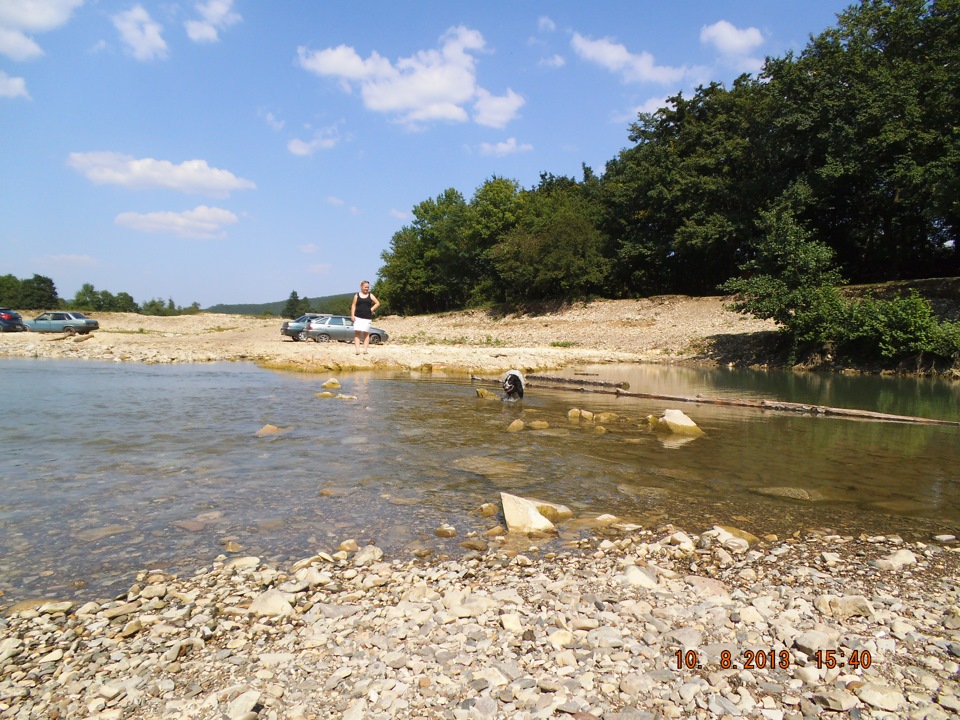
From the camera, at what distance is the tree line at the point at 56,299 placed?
7631cm

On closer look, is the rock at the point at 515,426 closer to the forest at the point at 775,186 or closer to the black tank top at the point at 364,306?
the black tank top at the point at 364,306

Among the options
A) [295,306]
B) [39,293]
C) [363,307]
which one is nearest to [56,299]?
[39,293]

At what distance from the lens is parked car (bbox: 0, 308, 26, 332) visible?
3628 centimetres

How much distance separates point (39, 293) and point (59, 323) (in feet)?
167

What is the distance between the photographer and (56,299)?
79.6 metres

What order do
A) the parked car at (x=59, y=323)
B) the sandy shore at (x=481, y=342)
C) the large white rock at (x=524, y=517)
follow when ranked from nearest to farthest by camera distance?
the large white rock at (x=524, y=517), the sandy shore at (x=481, y=342), the parked car at (x=59, y=323)

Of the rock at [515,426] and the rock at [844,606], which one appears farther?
the rock at [515,426]

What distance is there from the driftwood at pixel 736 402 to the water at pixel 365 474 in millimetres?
295

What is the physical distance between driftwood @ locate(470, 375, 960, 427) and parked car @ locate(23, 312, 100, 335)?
34.3m

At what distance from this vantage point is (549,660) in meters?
3.09

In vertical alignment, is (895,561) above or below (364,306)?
below

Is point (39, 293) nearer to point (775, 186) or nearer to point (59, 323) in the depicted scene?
point (59, 323)

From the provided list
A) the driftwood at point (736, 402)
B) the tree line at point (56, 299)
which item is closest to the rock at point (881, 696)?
the driftwood at point (736, 402)

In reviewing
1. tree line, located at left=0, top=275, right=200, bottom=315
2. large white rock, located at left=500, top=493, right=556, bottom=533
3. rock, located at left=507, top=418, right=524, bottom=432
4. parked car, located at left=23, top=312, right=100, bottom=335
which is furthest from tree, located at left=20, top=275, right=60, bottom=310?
large white rock, located at left=500, top=493, right=556, bottom=533
